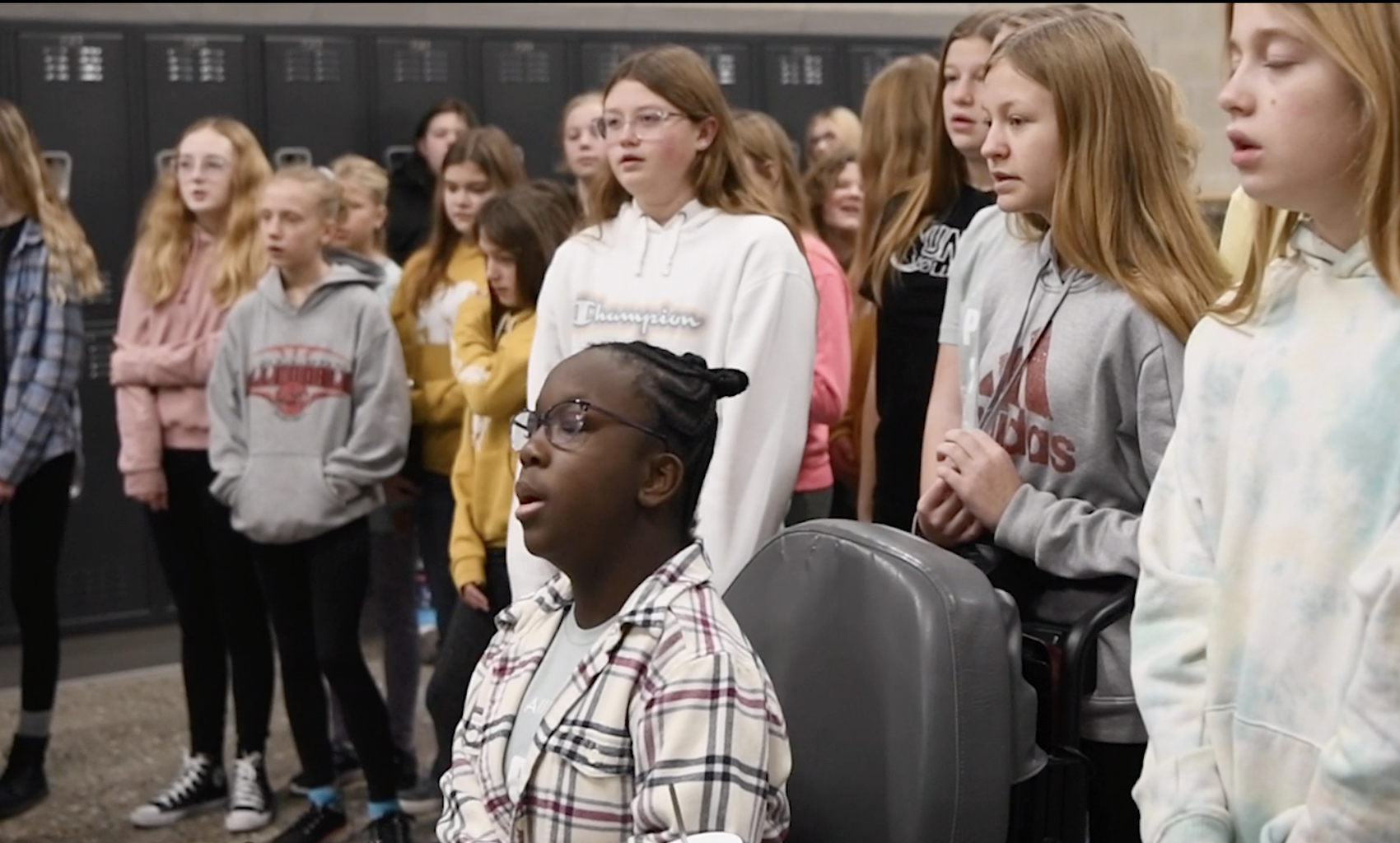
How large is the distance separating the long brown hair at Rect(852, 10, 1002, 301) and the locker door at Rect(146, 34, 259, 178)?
262 centimetres

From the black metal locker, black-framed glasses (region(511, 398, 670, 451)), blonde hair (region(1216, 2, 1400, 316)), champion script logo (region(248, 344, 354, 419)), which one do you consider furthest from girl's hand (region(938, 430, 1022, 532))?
the black metal locker

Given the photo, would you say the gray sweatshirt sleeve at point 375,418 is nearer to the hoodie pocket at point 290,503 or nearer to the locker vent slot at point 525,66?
the hoodie pocket at point 290,503

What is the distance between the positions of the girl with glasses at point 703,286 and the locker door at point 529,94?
304 centimetres

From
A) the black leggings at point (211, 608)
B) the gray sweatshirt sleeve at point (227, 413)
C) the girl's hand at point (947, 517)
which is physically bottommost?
the black leggings at point (211, 608)

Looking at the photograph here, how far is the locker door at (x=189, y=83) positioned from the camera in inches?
209

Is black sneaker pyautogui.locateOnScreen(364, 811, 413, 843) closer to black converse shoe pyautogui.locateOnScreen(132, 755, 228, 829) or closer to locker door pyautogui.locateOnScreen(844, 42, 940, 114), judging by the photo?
black converse shoe pyautogui.locateOnScreen(132, 755, 228, 829)

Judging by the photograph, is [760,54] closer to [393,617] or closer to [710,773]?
[393,617]

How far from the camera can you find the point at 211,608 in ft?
12.8

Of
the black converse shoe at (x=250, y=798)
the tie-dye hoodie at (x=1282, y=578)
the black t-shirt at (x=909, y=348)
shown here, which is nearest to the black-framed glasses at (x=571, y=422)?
the tie-dye hoodie at (x=1282, y=578)

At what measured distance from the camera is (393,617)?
12.9 ft

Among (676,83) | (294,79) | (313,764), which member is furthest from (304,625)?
(294,79)

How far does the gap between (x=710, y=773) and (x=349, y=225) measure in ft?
9.59

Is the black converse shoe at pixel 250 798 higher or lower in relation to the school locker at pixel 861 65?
lower

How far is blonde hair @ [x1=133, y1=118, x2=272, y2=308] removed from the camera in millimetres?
3908
